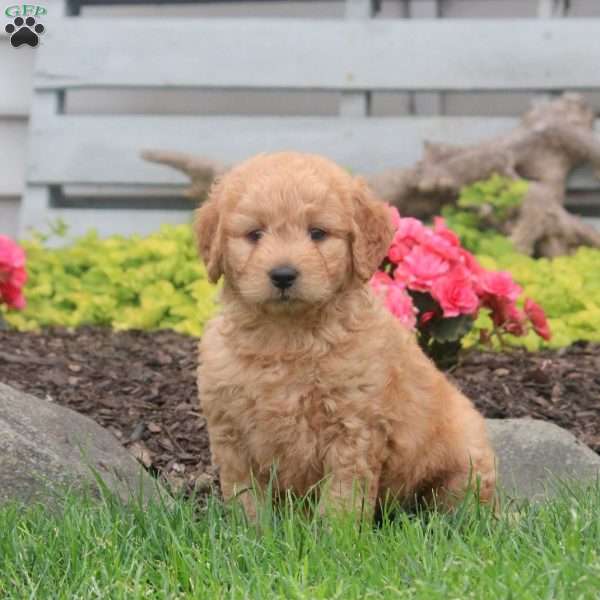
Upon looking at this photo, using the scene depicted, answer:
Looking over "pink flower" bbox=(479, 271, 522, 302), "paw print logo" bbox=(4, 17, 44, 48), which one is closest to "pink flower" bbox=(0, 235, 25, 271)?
"paw print logo" bbox=(4, 17, 44, 48)

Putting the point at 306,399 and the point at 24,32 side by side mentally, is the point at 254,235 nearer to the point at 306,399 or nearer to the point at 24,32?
the point at 306,399

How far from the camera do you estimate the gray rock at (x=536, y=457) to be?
15.0ft

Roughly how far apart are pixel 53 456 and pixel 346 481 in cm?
102

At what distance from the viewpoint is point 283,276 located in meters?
3.54

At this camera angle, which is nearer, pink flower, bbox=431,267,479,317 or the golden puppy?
the golden puppy

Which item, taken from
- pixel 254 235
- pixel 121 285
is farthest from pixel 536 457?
pixel 121 285

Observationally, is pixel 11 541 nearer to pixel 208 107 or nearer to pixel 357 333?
pixel 357 333

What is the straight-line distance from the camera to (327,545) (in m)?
3.38

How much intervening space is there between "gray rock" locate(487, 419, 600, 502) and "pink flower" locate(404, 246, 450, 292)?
0.82 meters

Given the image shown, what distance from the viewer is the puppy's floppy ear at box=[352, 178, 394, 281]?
148 inches

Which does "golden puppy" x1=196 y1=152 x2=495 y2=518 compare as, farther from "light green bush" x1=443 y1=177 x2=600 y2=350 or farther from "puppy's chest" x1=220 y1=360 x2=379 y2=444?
"light green bush" x1=443 y1=177 x2=600 y2=350

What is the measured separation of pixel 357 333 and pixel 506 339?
277 centimetres

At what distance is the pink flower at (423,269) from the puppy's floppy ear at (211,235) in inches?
68.6

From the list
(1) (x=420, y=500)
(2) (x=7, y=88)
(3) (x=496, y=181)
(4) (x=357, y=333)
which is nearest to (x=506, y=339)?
(3) (x=496, y=181)
